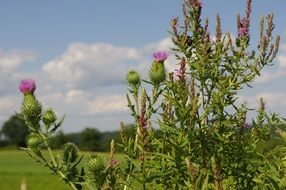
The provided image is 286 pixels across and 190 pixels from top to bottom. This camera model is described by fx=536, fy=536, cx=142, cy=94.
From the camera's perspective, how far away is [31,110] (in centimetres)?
513

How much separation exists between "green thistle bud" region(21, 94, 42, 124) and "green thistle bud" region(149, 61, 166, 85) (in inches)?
45.8

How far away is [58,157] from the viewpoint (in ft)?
15.3

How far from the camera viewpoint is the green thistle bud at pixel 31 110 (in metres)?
5.10

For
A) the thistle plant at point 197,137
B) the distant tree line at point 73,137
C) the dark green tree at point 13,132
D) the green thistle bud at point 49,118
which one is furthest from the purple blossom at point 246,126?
the dark green tree at point 13,132

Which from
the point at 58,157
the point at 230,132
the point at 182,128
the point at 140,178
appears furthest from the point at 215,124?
the point at 58,157

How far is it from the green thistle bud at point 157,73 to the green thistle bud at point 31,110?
1.16 m

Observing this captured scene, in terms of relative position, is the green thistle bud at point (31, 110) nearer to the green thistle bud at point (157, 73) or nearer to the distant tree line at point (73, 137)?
the green thistle bud at point (157, 73)

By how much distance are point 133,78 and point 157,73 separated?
25 cm

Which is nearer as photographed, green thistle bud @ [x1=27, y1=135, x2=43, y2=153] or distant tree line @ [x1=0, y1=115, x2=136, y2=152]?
green thistle bud @ [x1=27, y1=135, x2=43, y2=153]

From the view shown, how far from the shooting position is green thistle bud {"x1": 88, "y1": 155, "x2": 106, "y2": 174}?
4.34m

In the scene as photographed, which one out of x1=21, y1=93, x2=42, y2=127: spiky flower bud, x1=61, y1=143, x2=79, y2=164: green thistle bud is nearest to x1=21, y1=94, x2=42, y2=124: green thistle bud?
x1=21, y1=93, x2=42, y2=127: spiky flower bud

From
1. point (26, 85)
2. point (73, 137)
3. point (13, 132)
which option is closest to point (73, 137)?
point (73, 137)

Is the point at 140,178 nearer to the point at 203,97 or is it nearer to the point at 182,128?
the point at 182,128

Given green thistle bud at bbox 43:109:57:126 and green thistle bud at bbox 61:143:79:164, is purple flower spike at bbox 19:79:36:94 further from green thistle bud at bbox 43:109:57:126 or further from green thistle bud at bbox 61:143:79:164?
green thistle bud at bbox 61:143:79:164
